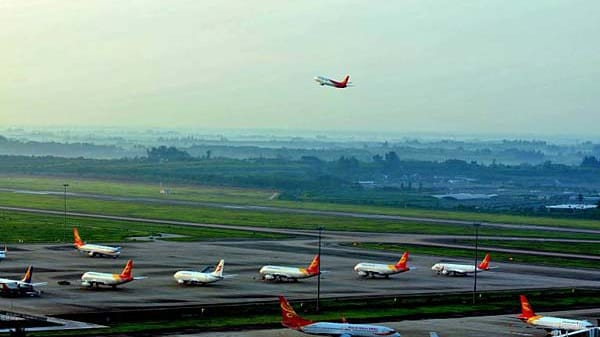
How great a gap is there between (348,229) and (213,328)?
96410 millimetres

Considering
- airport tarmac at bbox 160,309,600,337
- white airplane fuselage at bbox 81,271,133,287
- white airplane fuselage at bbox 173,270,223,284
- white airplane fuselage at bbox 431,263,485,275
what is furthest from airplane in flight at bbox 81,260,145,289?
white airplane fuselage at bbox 431,263,485,275

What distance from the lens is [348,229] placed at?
18062 cm

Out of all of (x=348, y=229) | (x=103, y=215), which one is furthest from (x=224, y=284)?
(x=103, y=215)

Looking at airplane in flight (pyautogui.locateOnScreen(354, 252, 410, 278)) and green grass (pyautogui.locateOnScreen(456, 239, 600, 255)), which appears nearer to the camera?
airplane in flight (pyautogui.locateOnScreen(354, 252, 410, 278))

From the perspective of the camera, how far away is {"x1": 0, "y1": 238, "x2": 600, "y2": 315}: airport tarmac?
326 ft

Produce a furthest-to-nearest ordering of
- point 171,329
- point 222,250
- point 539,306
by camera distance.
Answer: point 222,250, point 539,306, point 171,329

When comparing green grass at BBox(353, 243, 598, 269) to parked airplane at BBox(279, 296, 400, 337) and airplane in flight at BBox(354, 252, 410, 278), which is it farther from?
parked airplane at BBox(279, 296, 400, 337)

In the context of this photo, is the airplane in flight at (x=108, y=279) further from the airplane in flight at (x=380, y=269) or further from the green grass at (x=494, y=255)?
the green grass at (x=494, y=255)

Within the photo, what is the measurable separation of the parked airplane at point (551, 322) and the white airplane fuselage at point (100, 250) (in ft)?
183

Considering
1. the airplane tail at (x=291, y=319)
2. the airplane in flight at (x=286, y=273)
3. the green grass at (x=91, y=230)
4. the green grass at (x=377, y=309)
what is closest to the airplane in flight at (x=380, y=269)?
the airplane in flight at (x=286, y=273)

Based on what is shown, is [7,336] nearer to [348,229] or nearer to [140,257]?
[140,257]

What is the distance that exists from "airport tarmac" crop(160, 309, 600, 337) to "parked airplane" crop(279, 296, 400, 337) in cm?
182

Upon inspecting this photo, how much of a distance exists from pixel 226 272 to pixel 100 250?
737 inches

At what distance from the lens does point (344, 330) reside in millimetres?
81188
